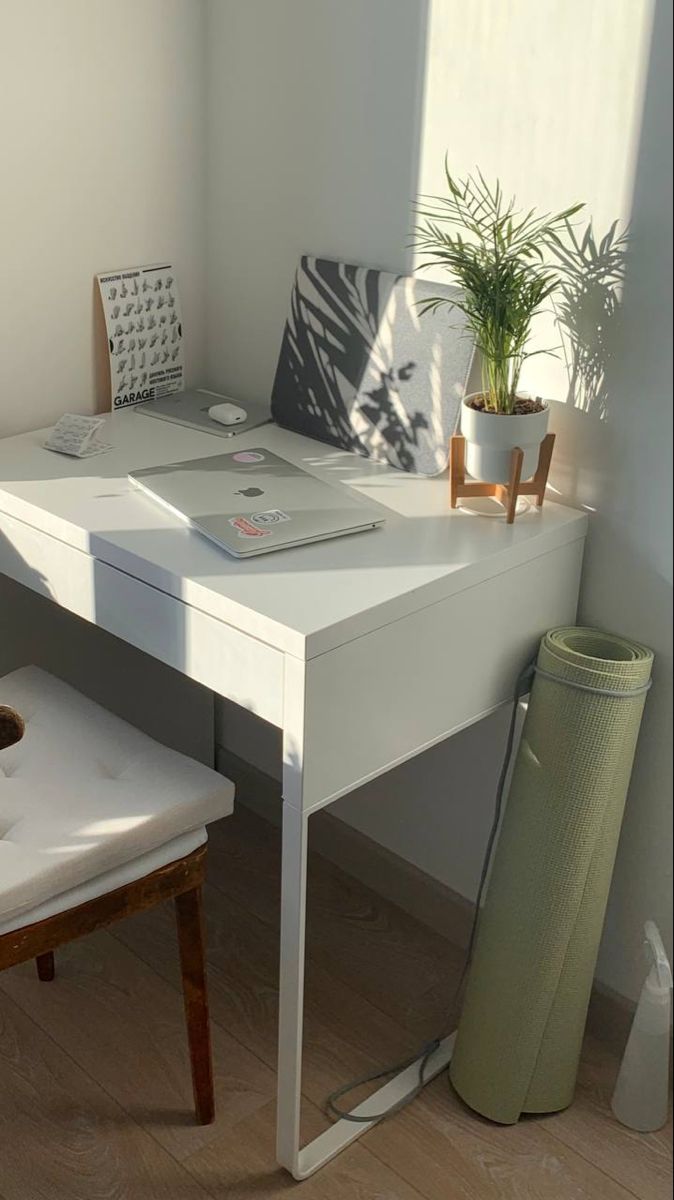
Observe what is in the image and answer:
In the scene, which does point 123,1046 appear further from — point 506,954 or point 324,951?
point 506,954

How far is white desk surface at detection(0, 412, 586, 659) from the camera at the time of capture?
129cm

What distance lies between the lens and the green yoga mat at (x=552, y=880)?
1.42 metres

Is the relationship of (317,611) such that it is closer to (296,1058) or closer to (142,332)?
(296,1058)

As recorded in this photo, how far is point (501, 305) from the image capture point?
1438mm

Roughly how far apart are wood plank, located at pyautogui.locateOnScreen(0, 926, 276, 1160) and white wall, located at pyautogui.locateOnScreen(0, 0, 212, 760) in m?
0.43

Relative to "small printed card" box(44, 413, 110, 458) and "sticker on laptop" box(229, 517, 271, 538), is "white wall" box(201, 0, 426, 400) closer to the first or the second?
"small printed card" box(44, 413, 110, 458)

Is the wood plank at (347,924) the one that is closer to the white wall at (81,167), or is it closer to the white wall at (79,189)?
the white wall at (79,189)

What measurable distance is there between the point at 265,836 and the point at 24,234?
96 centimetres

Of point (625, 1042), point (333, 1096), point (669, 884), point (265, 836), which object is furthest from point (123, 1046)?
point (669, 884)

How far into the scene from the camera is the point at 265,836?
6.79 ft

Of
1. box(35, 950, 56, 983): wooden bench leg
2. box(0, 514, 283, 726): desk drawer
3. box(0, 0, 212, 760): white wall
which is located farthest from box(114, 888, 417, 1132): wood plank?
box(0, 514, 283, 726): desk drawer

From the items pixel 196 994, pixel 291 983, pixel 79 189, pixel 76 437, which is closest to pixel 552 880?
pixel 291 983

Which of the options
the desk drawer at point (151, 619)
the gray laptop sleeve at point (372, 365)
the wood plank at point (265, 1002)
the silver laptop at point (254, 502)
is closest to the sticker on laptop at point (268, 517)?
the silver laptop at point (254, 502)

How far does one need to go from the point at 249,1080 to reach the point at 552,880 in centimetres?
47
